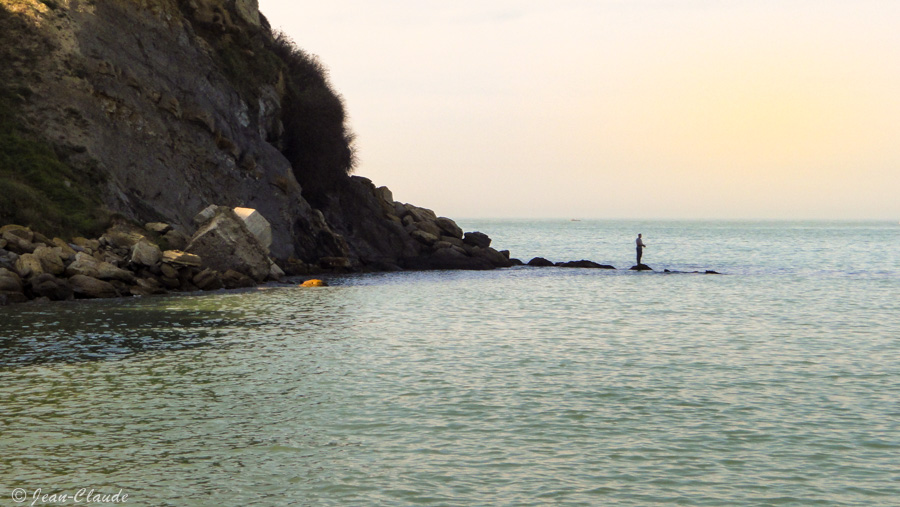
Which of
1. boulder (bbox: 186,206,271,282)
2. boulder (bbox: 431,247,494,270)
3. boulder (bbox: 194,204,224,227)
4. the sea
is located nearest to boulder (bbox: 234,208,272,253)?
boulder (bbox: 194,204,224,227)

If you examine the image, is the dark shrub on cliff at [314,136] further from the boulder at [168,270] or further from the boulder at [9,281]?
the boulder at [9,281]

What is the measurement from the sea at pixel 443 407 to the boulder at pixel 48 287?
152cm

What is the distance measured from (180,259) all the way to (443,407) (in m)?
26.4

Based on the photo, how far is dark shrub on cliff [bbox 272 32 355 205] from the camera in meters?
60.9

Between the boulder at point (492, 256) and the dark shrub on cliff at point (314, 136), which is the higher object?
the dark shrub on cliff at point (314, 136)

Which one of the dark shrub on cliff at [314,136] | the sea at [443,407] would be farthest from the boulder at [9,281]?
the dark shrub on cliff at [314,136]

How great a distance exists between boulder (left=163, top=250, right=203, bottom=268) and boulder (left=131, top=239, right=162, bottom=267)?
1.85 ft

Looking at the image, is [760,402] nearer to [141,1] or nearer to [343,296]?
[343,296]

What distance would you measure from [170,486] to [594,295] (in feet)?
106

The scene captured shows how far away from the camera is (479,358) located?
21266 millimetres

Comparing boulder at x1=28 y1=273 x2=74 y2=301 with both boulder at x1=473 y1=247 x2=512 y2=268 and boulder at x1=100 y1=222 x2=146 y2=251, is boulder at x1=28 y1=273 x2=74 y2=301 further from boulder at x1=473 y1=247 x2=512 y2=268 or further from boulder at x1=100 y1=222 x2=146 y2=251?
boulder at x1=473 y1=247 x2=512 y2=268

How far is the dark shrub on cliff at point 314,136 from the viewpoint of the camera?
6094 centimetres

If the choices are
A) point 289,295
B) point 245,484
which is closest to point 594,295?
point 289,295

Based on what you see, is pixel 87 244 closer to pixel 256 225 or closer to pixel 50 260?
pixel 50 260
